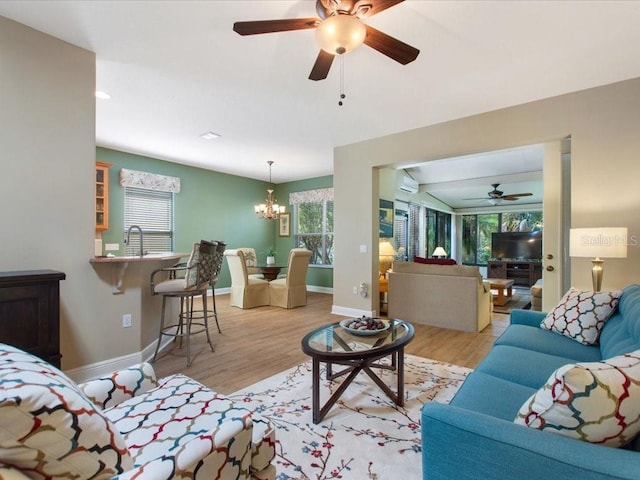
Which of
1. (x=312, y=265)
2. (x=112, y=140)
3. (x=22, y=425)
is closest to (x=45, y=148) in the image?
(x=22, y=425)

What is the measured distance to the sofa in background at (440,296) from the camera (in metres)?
4.20

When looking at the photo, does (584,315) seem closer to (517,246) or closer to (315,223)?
(315,223)

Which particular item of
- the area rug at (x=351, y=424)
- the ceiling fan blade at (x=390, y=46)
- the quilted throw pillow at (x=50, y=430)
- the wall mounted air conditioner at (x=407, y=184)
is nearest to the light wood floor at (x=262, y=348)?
the area rug at (x=351, y=424)

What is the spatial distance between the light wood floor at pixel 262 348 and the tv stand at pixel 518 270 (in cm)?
493

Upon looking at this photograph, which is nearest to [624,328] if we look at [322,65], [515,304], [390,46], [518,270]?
[390,46]

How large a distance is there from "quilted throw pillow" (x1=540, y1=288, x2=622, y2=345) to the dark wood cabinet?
3.51m

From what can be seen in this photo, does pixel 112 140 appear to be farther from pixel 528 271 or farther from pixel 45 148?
pixel 528 271

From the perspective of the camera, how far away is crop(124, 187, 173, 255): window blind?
5637 mm

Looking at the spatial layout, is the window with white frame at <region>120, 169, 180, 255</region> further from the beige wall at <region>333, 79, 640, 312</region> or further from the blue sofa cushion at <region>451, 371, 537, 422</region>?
the blue sofa cushion at <region>451, 371, 537, 422</region>

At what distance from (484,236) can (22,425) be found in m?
12.2

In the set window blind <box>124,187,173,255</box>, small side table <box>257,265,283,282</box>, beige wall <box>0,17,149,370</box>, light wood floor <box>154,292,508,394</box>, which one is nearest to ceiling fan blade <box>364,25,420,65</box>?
beige wall <box>0,17,149,370</box>

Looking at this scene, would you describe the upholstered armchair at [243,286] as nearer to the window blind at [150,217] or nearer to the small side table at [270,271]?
the small side table at [270,271]

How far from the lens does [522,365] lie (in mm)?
1813

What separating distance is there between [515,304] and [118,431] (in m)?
7.11
